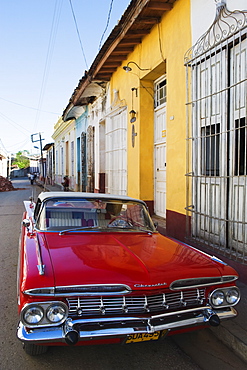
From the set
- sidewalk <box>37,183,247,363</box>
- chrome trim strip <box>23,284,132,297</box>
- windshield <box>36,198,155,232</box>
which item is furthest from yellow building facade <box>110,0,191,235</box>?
chrome trim strip <box>23,284,132,297</box>

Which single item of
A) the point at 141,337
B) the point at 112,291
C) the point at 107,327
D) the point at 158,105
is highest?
the point at 158,105

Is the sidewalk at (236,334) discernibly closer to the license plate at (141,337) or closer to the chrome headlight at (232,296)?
the chrome headlight at (232,296)

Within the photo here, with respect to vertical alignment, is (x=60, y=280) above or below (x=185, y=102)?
below

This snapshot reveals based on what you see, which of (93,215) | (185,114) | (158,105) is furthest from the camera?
(158,105)

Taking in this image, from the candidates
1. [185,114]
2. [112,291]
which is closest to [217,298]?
[112,291]

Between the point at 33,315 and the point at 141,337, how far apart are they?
789 mm

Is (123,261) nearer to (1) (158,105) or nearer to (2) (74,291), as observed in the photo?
(2) (74,291)

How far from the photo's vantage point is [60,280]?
2.38m

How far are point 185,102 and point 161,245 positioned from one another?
3428 mm

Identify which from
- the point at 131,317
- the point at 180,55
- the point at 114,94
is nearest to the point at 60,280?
the point at 131,317

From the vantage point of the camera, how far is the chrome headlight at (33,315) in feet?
7.49

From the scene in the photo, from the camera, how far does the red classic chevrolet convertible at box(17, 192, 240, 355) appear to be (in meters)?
2.31

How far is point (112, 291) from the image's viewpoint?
2.43m

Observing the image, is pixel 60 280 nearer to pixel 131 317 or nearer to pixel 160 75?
pixel 131 317
